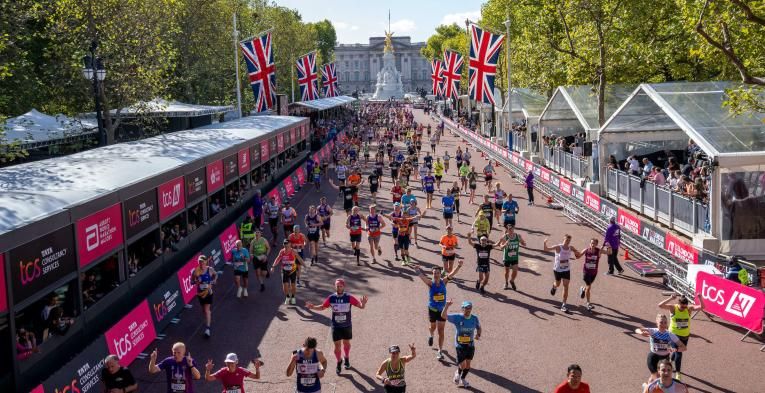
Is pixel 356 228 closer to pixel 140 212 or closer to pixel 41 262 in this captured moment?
pixel 140 212

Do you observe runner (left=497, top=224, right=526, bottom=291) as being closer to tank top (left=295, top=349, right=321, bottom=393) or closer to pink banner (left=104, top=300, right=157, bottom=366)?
tank top (left=295, top=349, right=321, bottom=393)

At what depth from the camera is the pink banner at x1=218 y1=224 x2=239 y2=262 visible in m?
19.9

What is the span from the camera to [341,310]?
1252cm

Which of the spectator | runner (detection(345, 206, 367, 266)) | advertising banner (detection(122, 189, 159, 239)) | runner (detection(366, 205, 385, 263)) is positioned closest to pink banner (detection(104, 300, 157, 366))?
advertising banner (detection(122, 189, 159, 239))

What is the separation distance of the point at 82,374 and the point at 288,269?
5.90m

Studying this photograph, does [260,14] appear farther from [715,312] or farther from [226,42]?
[715,312]

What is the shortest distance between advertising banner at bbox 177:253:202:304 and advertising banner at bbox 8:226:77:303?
4064mm

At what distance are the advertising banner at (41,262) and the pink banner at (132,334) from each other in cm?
128

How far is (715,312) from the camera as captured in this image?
48.6 feet

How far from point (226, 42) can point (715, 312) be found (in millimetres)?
44238

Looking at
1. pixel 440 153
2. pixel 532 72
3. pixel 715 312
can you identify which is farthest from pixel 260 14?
pixel 715 312

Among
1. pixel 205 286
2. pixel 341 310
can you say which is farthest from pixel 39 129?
pixel 341 310

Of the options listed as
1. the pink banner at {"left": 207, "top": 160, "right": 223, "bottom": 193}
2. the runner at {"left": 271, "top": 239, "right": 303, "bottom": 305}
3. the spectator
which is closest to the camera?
the spectator

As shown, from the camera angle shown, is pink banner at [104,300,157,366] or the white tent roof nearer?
pink banner at [104,300,157,366]
